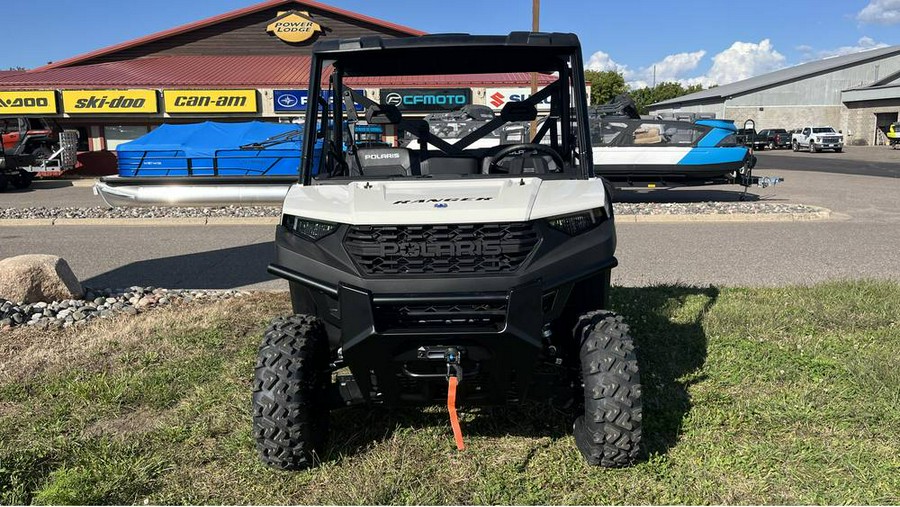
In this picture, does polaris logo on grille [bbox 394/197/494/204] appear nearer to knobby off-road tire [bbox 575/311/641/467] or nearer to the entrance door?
knobby off-road tire [bbox 575/311/641/467]

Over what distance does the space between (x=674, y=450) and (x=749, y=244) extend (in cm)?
719

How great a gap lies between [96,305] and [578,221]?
17.2ft

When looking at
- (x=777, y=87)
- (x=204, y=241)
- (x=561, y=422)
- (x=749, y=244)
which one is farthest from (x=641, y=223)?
(x=777, y=87)

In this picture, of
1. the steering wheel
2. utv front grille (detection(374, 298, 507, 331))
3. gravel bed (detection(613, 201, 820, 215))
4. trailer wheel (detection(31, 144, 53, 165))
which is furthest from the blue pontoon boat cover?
utv front grille (detection(374, 298, 507, 331))

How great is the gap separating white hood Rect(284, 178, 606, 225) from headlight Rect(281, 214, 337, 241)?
0.05 m

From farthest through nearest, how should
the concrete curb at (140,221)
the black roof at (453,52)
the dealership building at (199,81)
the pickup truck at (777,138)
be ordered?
1. the pickup truck at (777,138)
2. the dealership building at (199,81)
3. the concrete curb at (140,221)
4. the black roof at (453,52)

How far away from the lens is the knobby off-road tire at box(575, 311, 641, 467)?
3.21 m

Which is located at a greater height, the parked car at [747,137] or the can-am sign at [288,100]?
the can-am sign at [288,100]

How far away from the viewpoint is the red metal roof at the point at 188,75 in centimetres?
2577

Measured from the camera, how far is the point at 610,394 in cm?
321

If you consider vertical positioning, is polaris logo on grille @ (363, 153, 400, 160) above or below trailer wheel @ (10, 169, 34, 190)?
above

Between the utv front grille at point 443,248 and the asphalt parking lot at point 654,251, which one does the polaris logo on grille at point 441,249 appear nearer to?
the utv front grille at point 443,248

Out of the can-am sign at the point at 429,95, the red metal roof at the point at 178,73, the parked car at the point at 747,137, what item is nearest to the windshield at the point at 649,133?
the parked car at the point at 747,137

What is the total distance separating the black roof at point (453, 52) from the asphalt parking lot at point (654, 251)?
3940 mm
